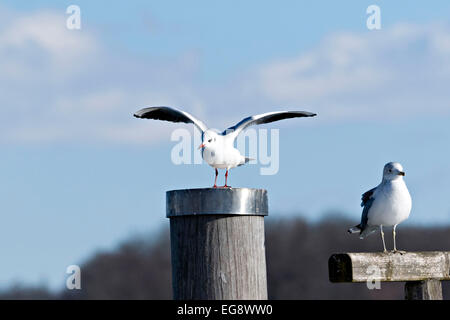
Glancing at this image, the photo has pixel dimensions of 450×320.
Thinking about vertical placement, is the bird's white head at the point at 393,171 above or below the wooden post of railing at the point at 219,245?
above

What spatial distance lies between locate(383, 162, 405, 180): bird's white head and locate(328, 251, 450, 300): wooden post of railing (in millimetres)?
1704

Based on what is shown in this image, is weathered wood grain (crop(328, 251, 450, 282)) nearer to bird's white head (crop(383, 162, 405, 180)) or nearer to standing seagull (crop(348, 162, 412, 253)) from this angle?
standing seagull (crop(348, 162, 412, 253))

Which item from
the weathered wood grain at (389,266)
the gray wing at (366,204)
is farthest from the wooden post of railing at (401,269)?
the gray wing at (366,204)

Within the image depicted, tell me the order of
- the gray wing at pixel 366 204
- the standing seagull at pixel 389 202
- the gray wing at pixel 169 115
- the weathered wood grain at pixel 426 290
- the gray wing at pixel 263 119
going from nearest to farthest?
1. the weathered wood grain at pixel 426 290
2. the gray wing at pixel 169 115
3. the gray wing at pixel 263 119
4. the standing seagull at pixel 389 202
5. the gray wing at pixel 366 204

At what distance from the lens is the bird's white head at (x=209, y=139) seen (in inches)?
295

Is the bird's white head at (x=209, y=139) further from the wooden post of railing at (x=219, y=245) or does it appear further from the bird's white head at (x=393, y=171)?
the wooden post of railing at (x=219, y=245)

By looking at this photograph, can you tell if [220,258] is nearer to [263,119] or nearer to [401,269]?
[401,269]

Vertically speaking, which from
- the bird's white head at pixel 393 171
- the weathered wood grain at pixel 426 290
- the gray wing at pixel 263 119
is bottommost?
the weathered wood grain at pixel 426 290

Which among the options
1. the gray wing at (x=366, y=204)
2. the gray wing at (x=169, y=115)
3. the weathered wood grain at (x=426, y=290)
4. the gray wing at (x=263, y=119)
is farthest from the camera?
the gray wing at (x=366, y=204)

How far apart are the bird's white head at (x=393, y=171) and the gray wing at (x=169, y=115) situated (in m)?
1.59

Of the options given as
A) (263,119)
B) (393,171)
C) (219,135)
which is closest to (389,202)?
(393,171)

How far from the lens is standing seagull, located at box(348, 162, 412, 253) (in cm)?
764

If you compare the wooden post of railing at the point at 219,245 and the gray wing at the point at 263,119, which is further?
the gray wing at the point at 263,119
